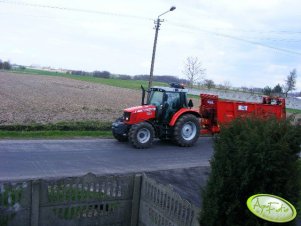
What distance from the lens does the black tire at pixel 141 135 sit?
13.1 meters

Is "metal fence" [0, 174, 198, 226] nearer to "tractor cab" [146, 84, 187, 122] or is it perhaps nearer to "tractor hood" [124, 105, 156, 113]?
"tractor hood" [124, 105, 156, 113]

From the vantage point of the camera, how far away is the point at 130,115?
13.6 metres

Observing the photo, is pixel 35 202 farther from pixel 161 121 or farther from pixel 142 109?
pixel 161 121

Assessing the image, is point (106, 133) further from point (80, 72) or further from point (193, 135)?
point (80, 72)

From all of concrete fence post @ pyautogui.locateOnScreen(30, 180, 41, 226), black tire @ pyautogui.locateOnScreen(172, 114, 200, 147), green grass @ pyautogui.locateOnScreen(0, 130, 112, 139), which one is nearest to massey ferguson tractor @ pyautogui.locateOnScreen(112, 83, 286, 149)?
black tire @ pyautogui.locateOnScreen(172, 114, 200, 147)

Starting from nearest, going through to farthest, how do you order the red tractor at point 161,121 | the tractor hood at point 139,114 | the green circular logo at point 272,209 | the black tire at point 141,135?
the green circular logo at point 272,209 → the black tire at point 141,135 → the red tractor at point 161,121 → the tractor hood at point 139,114

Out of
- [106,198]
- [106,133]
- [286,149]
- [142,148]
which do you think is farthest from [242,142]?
[106,133]

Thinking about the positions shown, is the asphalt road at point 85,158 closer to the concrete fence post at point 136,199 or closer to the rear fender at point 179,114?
the rear fender at point 179,114

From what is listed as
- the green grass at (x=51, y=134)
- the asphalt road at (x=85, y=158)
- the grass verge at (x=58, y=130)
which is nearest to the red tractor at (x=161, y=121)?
the asphalt road at (x=85, y=158)

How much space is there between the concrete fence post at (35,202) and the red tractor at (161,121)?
24.8ft

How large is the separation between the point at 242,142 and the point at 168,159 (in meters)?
8.30

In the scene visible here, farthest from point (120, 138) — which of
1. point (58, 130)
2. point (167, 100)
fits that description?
point (58, 130)

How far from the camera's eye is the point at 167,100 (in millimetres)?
14164

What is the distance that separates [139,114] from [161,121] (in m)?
1.03
